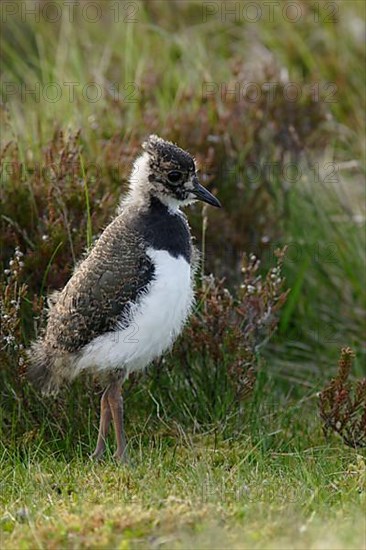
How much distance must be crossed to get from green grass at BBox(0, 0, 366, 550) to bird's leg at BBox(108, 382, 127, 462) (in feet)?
0.27

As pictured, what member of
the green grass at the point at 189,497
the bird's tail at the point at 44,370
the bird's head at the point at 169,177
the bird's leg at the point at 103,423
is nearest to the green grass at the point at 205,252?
the green grass at the point at 189,497

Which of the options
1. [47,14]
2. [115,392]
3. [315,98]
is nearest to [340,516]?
[115,392]

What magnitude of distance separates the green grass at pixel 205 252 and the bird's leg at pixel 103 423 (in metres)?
0.13

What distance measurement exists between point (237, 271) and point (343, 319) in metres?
0.84

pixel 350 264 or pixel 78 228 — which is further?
pixel 350 264

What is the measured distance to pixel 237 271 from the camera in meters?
7.32

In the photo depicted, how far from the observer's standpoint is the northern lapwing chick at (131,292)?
16.5 feet

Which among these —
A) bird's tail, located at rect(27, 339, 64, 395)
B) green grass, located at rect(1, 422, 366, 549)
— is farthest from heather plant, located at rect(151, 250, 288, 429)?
bird's tail, located at rect(27, 339, 64, 395)

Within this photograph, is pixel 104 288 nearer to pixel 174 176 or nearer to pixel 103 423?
pixel 174 176

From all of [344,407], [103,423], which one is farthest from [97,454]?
[344,407]

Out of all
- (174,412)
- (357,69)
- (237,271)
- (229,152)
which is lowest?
(174,412)

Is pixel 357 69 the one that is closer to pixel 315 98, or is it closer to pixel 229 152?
pixel 315 98

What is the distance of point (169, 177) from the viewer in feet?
17.3

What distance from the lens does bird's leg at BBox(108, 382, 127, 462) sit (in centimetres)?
534
